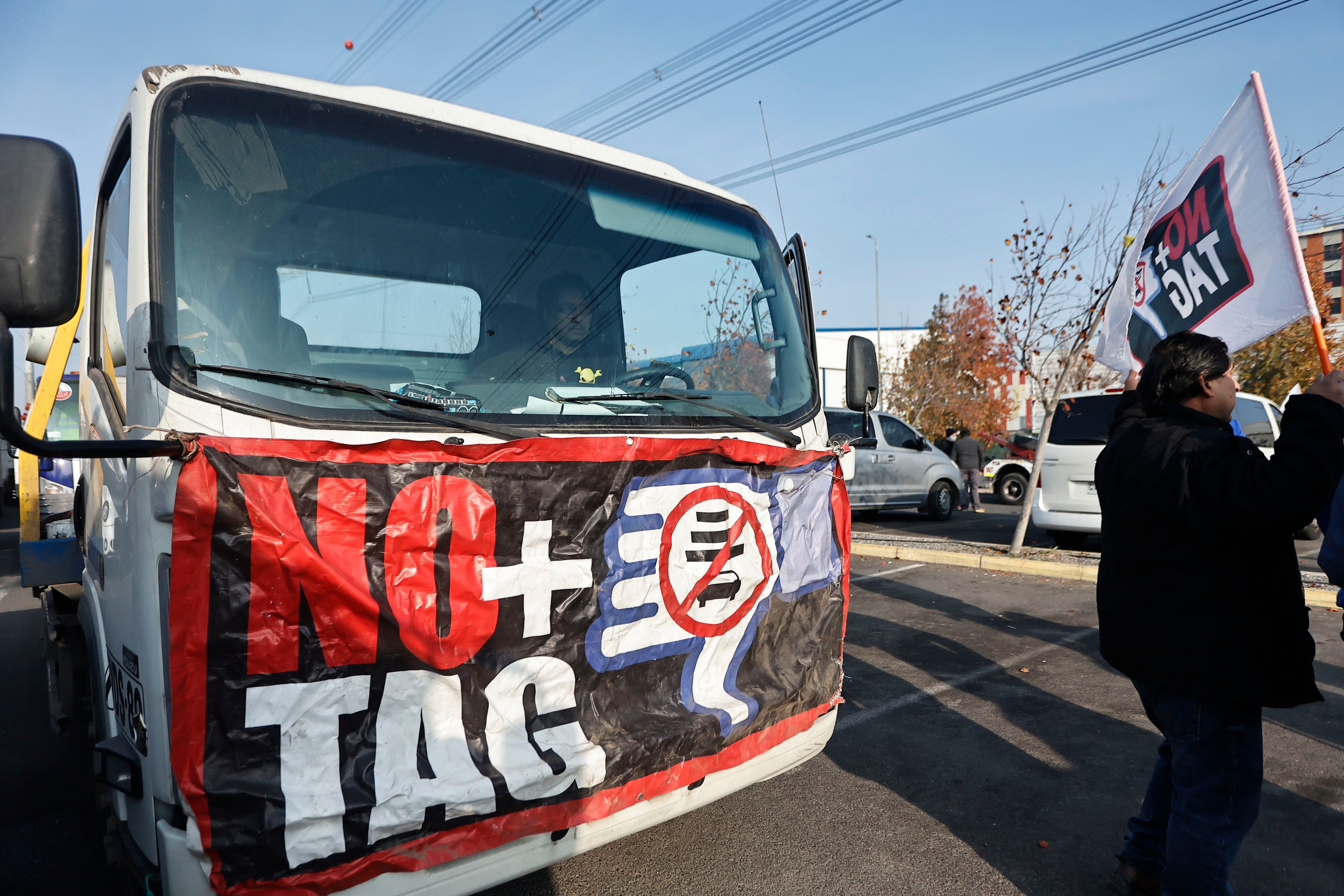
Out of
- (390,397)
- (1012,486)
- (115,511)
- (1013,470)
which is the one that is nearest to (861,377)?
(390,397)

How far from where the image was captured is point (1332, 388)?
2236 mm

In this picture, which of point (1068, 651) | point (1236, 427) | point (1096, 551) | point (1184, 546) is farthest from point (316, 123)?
point (1096, 551)

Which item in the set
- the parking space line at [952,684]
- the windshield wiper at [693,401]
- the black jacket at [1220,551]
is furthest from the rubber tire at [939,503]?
the black jacket at [1220,551]

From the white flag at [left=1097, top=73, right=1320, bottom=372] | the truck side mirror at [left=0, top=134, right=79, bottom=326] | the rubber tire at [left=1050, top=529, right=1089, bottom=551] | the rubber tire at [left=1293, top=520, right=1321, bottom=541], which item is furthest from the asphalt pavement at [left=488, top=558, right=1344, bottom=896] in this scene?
the rubber tire at [left=1293, top=520, right=1321, bottom=541]

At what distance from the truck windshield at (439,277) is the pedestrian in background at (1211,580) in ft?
4.09

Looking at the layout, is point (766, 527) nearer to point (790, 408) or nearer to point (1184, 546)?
point (790, 408)

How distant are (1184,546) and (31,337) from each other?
4.43 metres

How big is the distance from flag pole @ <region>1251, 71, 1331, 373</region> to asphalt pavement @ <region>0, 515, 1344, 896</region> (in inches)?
75.1

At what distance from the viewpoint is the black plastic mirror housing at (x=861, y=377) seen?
3.65m

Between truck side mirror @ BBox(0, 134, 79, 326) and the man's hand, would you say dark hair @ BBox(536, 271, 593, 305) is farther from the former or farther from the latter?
the man's hand

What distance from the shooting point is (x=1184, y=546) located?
7.66 ft

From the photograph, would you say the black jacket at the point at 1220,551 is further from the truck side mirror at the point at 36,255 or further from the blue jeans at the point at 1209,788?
the truck side mirror at the point at 36,255

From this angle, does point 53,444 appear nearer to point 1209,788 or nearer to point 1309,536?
point 1209,788

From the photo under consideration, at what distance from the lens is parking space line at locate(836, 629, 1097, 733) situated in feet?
15.0
